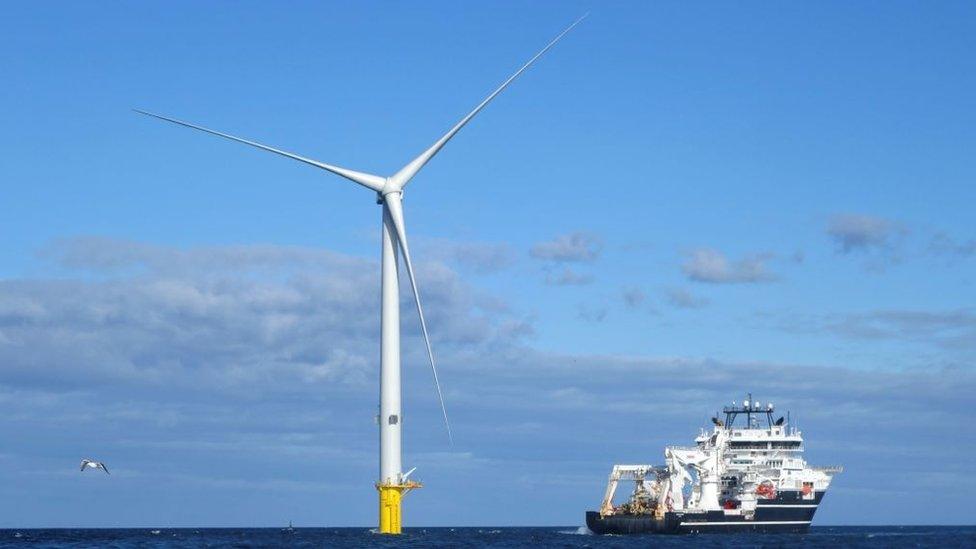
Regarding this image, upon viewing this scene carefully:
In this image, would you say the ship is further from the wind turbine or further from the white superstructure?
the wind turbine

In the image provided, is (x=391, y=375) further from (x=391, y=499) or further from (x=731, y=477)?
(x=731, y=477)

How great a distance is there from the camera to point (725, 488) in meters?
161

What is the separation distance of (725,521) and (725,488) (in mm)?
8495

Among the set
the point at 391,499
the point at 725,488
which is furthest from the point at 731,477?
the point at 391,499

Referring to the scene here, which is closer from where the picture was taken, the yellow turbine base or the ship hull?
the yellow turbine base

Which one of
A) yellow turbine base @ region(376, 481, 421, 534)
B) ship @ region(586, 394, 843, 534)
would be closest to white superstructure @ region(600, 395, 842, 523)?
ship @ region(586, 394, 843, 534)

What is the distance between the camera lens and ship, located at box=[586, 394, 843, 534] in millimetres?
153125

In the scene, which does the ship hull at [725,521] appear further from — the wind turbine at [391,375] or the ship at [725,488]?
the wind turbine at [391,375]

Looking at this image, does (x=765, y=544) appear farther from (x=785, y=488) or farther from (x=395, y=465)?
(x=395, y=465)

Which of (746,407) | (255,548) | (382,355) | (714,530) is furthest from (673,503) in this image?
(382,355)

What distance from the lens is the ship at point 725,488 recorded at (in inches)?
6029

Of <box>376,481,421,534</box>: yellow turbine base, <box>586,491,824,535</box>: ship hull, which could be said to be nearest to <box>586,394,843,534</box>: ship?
<box>586,491,824,535</box>: ship hull

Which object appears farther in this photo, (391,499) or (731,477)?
(731,477)

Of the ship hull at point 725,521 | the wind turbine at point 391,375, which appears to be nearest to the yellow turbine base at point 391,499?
the wind turbine at point 391,375
